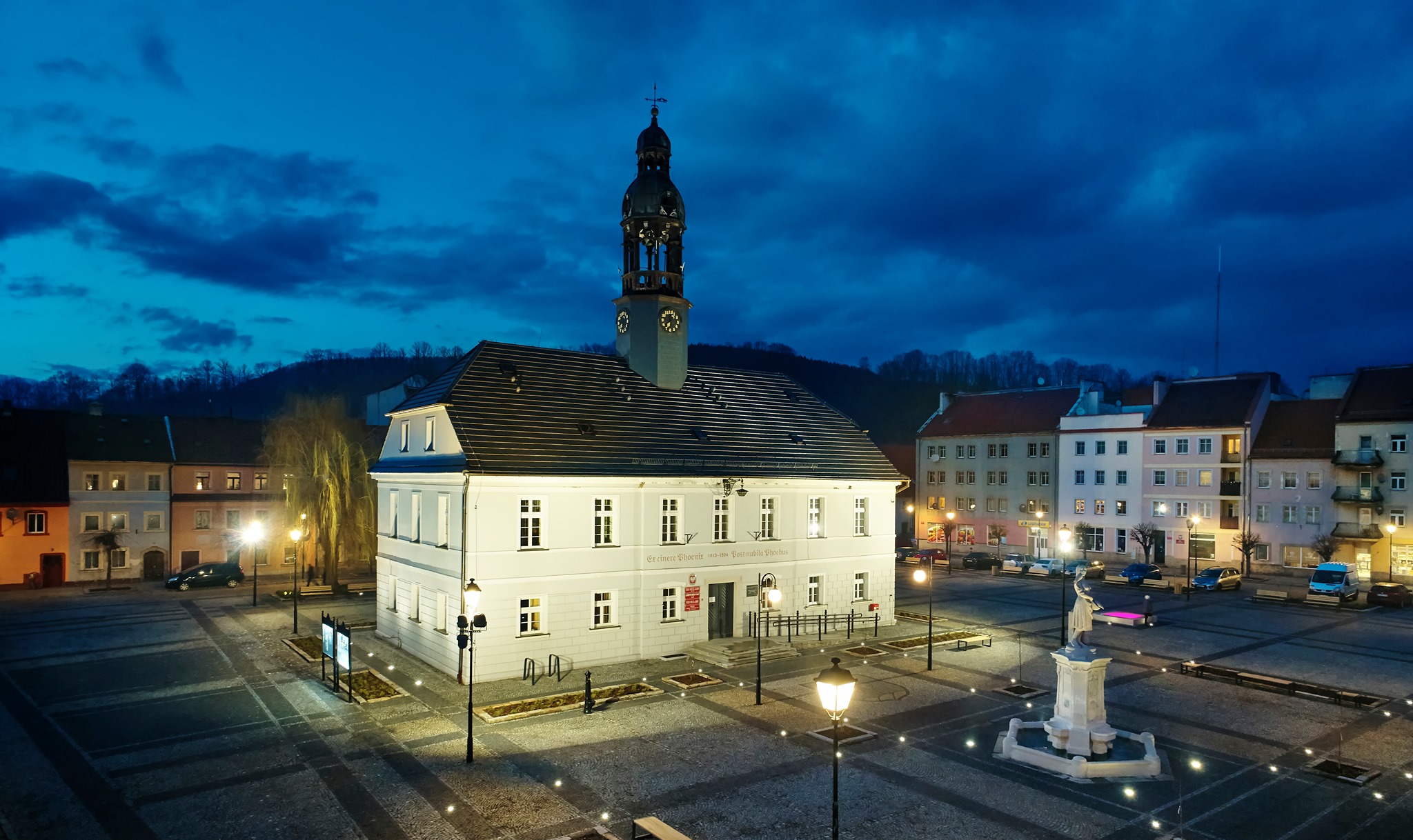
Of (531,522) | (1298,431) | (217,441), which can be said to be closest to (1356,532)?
(1298,431)

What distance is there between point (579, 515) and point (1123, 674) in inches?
738

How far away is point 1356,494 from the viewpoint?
163 feet

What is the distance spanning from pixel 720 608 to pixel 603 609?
4.99 m

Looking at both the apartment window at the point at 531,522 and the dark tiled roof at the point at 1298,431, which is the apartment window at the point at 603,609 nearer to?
the apartment window at the point at 531,522

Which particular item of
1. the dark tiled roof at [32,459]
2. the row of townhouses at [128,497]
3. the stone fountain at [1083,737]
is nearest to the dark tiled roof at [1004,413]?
the stone fountain at [1083,737]

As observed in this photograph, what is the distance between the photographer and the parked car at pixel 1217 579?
→ 151 feet

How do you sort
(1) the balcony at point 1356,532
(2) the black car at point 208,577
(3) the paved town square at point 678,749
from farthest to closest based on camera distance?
(1) the balcony at point 1356,532 < (2) the black car at point 208,577 < (3) the paved town square at point 678,749

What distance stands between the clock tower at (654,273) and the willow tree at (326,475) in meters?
20.1

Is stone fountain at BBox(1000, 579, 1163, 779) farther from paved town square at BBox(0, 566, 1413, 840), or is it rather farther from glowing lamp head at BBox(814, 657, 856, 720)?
glowing lamp head at BBox(814, 657, 856, 720)

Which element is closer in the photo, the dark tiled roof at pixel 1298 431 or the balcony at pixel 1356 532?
the balcony at pixel 1356 532

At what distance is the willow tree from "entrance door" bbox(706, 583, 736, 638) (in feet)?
76.1

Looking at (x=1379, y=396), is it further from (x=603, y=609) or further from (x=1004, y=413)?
(x=603, y=609)

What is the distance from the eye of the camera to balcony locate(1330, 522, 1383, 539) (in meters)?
48.4

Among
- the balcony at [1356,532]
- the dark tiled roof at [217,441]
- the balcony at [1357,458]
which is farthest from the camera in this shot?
the dark tiled roof at [217,441]
